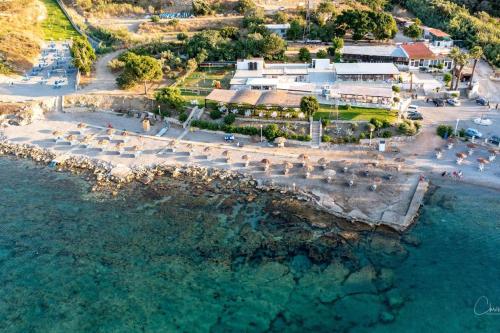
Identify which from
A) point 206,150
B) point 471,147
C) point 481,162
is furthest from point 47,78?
point 481,162

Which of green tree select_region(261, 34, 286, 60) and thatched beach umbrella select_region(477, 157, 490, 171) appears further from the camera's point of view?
green tree select_region(261, 34, 286, 60)

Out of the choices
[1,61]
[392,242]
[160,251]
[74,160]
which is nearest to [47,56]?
[1,61]

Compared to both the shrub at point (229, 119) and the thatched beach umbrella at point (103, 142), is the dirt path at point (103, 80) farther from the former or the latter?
the shrub at point (229, 119)

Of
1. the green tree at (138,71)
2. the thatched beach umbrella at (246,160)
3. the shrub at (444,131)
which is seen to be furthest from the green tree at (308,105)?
the green tree at (138,71)

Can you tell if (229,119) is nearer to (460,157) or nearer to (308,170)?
(308,170)

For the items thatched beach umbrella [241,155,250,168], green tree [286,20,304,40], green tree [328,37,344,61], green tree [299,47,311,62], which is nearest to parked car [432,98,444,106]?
green tree [328,37,344,61]

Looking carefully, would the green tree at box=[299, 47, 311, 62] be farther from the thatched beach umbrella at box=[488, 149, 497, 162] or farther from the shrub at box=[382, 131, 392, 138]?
the thatched beach umbrella at box=[488, 149, 497, 162]
